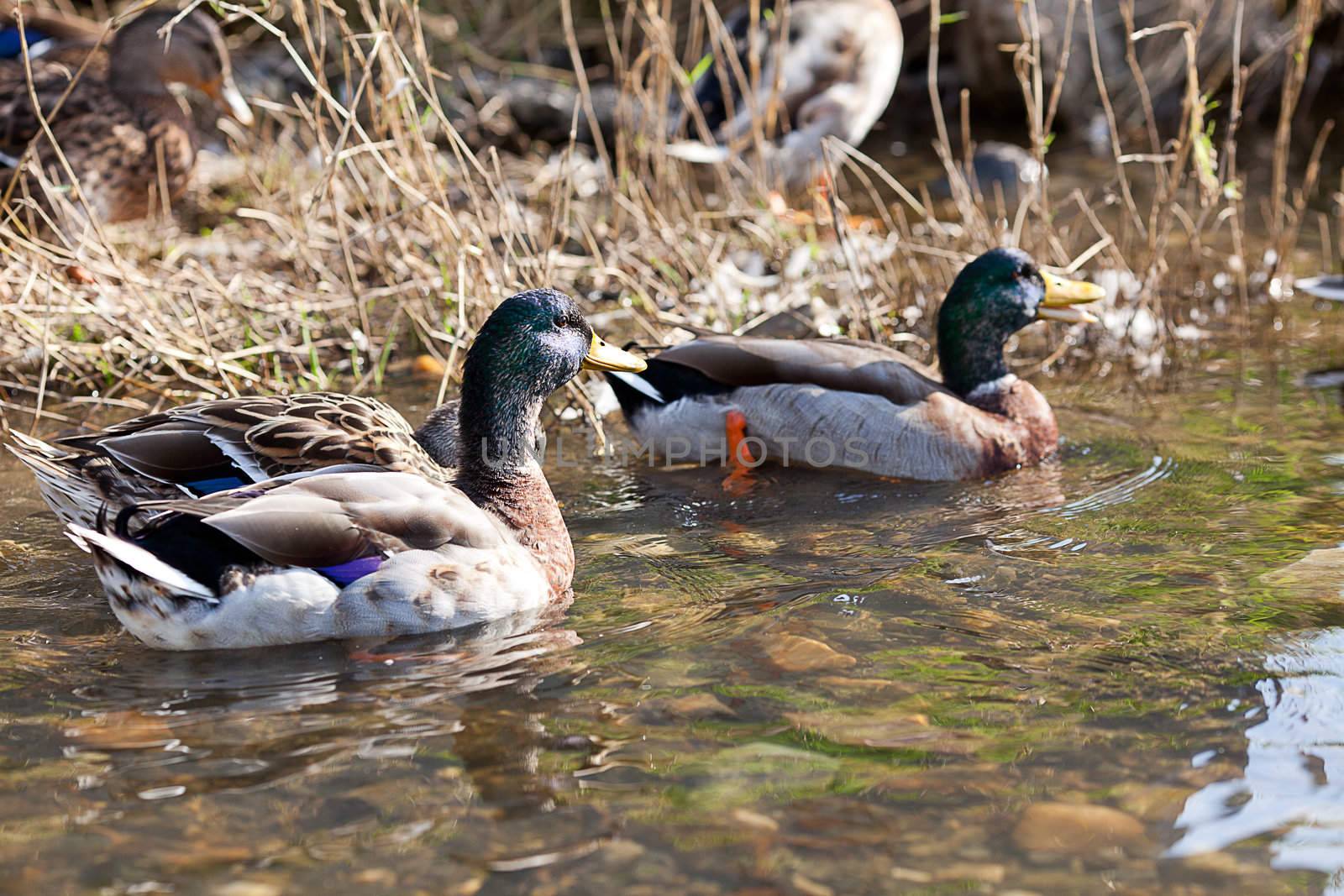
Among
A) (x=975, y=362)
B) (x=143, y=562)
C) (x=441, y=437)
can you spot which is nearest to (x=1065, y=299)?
(x=975, y=362)

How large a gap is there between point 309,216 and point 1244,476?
11.9 feet

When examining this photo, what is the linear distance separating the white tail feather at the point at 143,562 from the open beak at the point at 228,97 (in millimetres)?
4342

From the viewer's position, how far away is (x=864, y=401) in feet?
19.3

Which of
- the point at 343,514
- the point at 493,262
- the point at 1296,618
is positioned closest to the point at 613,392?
the point at 493,262

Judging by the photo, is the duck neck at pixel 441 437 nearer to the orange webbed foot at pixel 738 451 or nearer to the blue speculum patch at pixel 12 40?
the orange webbed foot at pixel 738 451

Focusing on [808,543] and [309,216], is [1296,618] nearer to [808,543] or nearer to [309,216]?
[808,543]

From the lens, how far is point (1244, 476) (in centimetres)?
556

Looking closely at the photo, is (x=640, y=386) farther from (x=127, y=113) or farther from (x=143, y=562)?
(x=127, y=113)

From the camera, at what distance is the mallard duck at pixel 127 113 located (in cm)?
705

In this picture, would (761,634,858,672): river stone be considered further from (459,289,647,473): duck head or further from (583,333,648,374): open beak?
(583,333,648,374): open beak

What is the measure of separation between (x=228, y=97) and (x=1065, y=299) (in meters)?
4.33

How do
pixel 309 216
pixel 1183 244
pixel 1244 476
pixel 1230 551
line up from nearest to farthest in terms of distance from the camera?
pixel 1230 551
pixel 1244 476
pixel 309 216
pixel 1183 244

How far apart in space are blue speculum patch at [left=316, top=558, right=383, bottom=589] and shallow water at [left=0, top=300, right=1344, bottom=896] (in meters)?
0.19

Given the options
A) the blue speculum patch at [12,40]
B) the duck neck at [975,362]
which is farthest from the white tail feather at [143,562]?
the blue speculum patch at [12,40]
